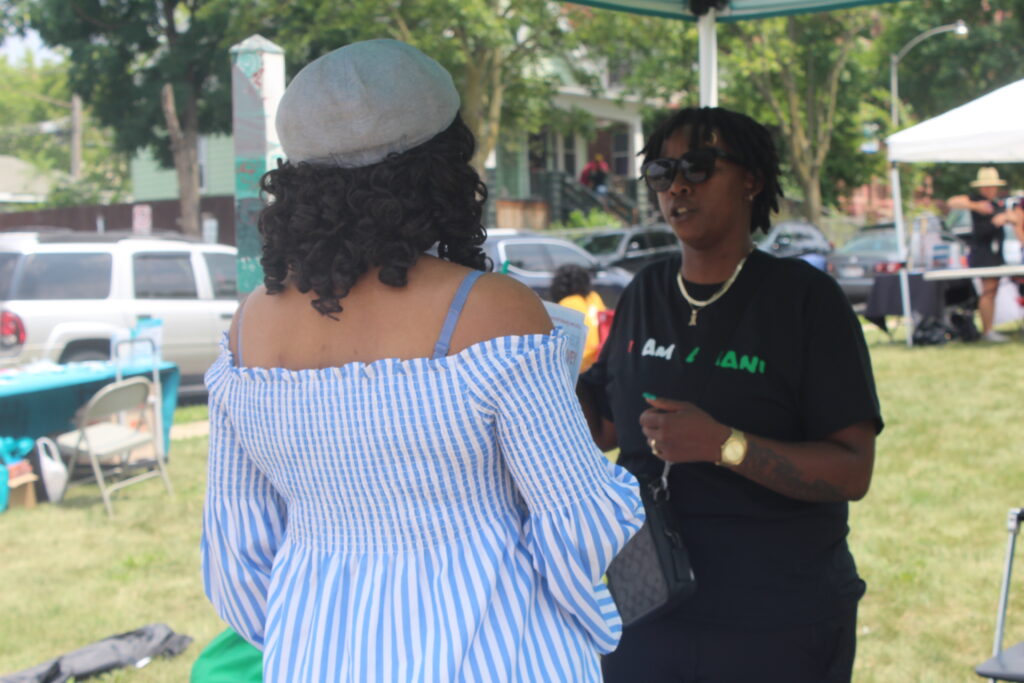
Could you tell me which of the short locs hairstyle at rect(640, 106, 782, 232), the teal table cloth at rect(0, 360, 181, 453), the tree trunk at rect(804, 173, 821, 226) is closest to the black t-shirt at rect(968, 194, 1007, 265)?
the teal table cloth at rect(0, 360, 181, 453)

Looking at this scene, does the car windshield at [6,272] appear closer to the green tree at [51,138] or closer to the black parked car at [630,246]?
the black parked car at [630,246]

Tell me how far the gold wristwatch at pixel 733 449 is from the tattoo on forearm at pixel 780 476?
0.01m

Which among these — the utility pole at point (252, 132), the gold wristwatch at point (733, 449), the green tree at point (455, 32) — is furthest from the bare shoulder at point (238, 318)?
the green tree at point (455, 32)

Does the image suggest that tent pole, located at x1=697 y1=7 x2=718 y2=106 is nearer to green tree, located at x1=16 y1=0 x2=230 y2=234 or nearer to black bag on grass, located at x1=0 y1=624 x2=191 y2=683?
black bag on grass, located at x1=0 y1=624 x2=191 y2=683

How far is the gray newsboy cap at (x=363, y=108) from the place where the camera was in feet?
4.83

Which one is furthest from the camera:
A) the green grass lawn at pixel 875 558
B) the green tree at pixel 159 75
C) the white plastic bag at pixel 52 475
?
the green tree at pixel 159 75

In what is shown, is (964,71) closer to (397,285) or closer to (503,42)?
(503,42)

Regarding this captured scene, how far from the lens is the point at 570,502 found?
146 centimetres

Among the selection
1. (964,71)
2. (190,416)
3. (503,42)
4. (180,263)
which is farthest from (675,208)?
(964,71)

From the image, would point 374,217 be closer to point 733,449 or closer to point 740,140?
point 733,449

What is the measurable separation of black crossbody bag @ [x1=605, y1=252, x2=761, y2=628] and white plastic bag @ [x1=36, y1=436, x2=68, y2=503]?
6.12m

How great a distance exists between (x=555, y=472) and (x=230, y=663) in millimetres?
1416

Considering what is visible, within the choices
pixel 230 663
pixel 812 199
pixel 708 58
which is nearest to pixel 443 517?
pixel 230 663

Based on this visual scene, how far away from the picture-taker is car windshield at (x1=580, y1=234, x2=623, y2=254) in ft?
65.1
